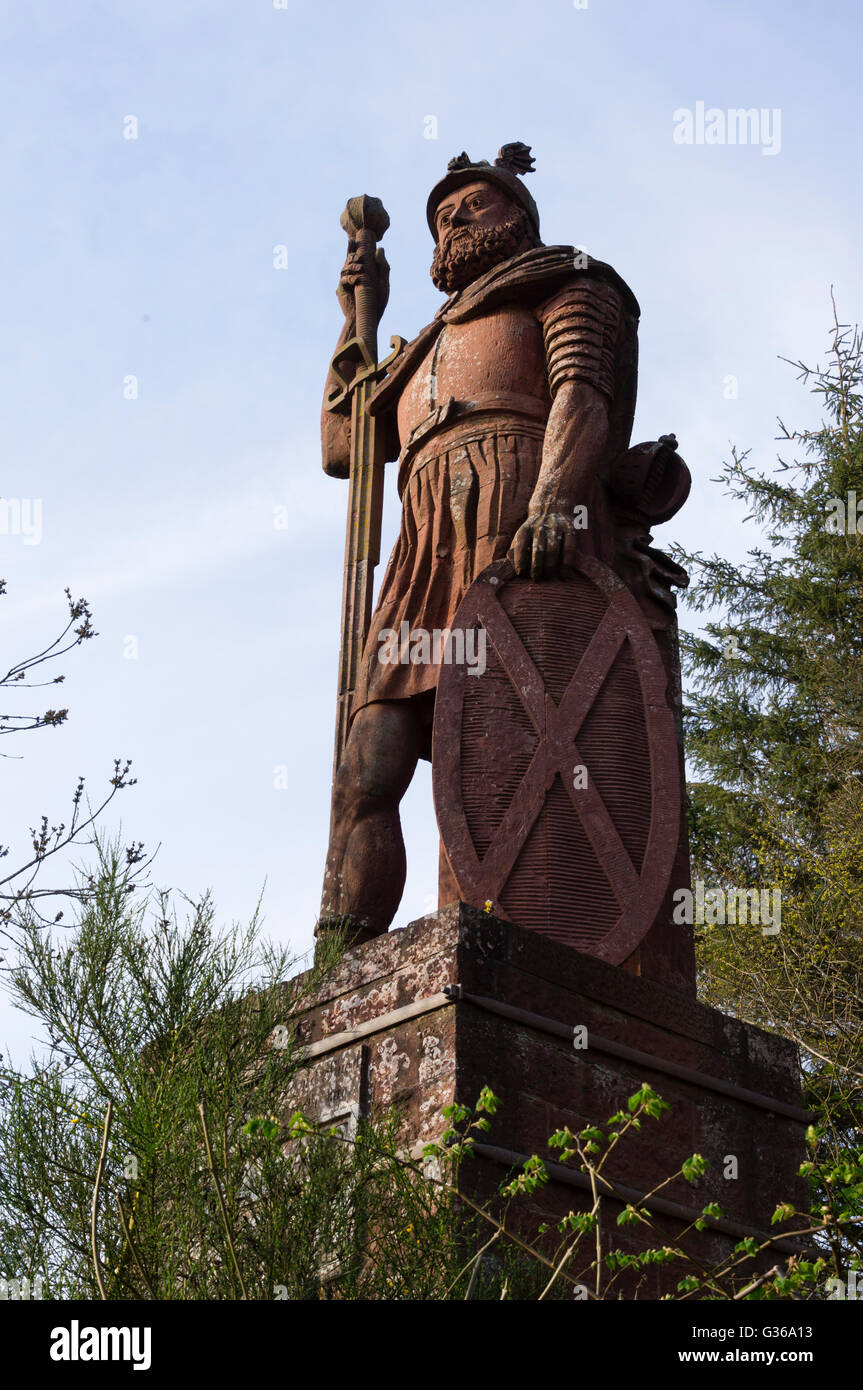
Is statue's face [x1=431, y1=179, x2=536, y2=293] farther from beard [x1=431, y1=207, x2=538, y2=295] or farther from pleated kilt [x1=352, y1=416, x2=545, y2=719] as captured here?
pleated kilt [x1=352, y1=416, x2=545, y2=719]

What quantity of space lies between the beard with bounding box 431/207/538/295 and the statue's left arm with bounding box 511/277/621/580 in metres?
0.42

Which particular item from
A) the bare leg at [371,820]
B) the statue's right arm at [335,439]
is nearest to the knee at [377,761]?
the bare leg at [371,820]

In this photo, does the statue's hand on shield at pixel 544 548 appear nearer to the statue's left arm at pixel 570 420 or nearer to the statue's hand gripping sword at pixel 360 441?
the statue's left arm at pixel 570 420

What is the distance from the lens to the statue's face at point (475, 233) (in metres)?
6.50

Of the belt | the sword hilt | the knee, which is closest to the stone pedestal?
the knee

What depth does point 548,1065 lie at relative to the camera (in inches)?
180

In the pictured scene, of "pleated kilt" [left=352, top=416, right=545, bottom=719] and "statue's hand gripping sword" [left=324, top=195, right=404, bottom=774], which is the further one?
"statue's hand gripping sword" [left=324, top=195, right=404, bottom=774]

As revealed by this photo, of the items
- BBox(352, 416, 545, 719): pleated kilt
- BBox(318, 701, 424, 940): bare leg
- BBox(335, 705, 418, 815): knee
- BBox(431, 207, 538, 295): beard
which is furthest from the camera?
BBox(431, 207, 538, 295): beard

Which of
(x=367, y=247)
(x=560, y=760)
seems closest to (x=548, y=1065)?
(x=560, y=760)

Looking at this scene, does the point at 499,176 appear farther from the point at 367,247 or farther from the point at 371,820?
the point at 371,820

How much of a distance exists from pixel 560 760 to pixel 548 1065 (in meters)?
1.08

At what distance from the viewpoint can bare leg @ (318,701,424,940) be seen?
5586 millimetres

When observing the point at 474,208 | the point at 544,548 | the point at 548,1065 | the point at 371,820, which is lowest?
the point at 548,1065
